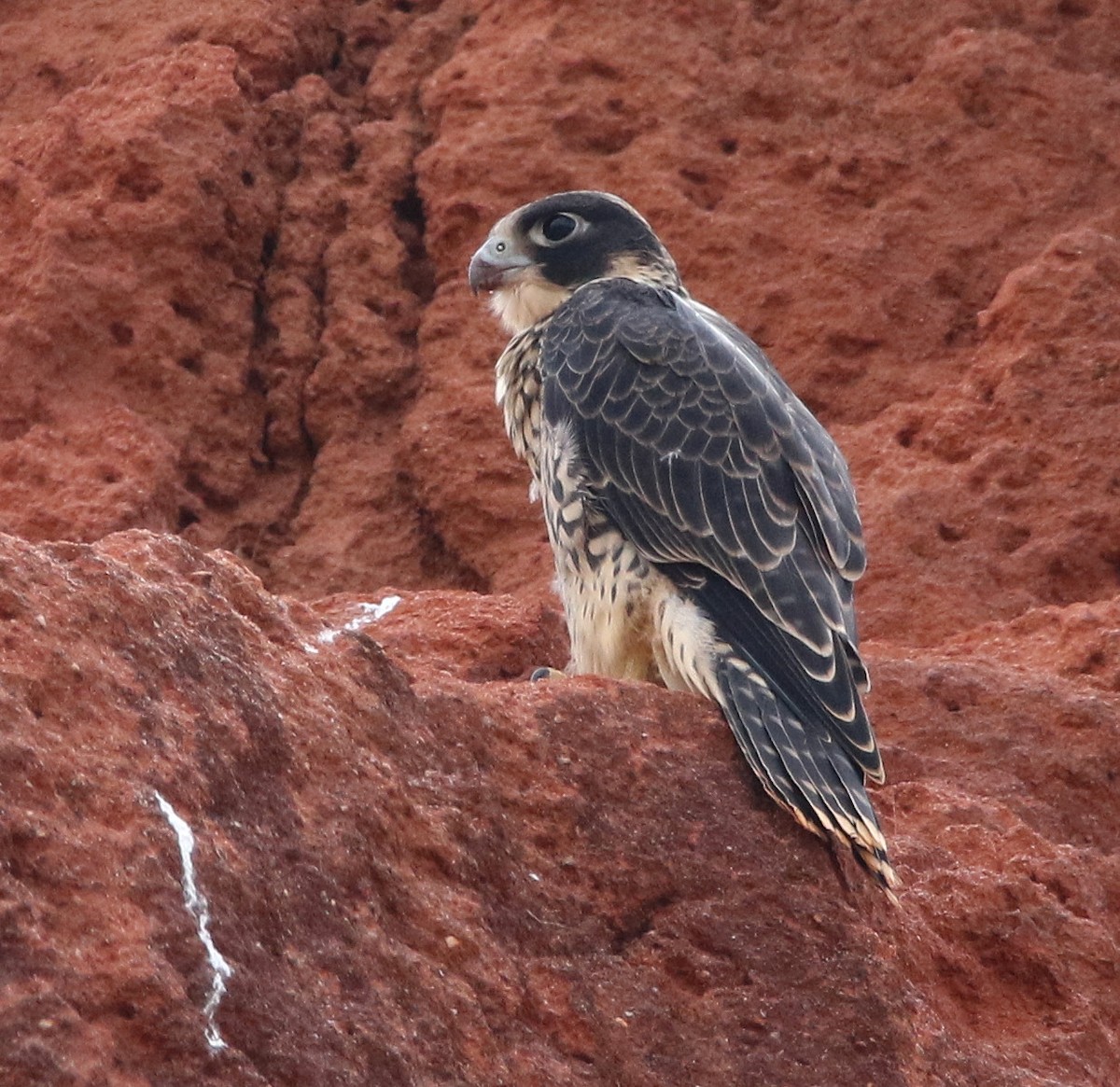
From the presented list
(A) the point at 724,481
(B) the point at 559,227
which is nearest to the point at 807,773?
(A) the point at 724,481

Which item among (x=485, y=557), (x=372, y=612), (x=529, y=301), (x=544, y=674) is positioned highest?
(x=529, y=301)

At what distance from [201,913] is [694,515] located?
2118 mm

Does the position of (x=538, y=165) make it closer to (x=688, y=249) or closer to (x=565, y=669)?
(x=688, y=249)

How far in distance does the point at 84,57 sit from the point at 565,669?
4.12 m

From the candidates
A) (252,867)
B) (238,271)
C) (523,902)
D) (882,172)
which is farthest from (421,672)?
(882,172)

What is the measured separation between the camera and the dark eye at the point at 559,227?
19.2 feet

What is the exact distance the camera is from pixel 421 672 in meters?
4.05

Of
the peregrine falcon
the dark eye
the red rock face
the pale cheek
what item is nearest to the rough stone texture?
the red rock face

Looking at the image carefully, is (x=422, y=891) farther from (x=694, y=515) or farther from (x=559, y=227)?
(x=559, y=227)

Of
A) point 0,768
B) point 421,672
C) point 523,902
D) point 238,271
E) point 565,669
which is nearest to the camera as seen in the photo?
point 0,768

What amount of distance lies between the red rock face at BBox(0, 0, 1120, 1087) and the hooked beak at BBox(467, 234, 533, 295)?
87 cm

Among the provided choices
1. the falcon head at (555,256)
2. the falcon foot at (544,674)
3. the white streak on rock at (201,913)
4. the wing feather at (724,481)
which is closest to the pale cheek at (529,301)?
the falcon head at (555,256)

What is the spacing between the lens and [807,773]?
13.3 feet

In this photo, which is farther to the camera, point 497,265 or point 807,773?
point 497,265
